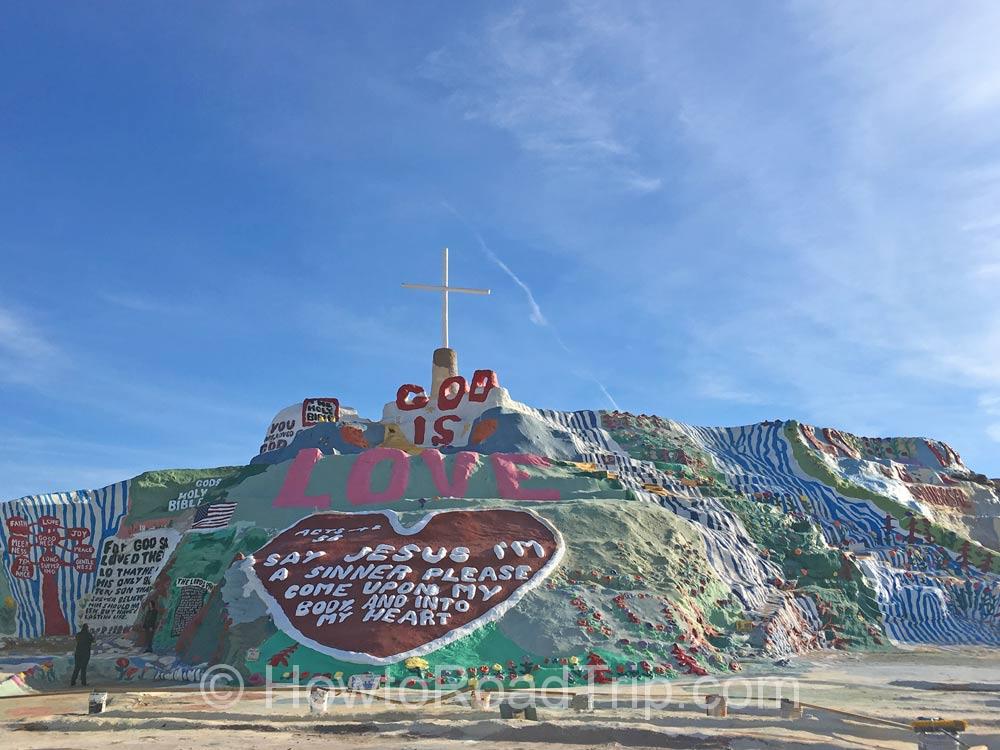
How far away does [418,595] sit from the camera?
1822cm

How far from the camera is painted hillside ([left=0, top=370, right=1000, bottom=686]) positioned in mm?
17594

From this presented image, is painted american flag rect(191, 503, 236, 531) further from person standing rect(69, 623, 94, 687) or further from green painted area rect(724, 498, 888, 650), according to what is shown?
green painted area rect(724, 498, 888, 650)

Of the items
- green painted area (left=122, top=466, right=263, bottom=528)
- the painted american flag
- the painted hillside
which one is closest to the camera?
the painted hillside

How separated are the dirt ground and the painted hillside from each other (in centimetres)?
249

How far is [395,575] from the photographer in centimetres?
1883

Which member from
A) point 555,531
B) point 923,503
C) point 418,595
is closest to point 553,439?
point 555,531

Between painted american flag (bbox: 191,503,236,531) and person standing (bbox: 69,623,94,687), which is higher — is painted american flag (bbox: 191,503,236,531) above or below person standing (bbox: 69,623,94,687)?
above

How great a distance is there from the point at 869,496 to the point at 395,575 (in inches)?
855

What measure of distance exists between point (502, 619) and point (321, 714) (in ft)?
20.5

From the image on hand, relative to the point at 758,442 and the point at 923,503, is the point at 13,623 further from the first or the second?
the point at 923,503

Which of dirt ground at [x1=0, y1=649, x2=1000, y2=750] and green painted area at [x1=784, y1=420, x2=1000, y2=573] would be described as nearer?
dirt ground at [x1=0, y1=649, x2=1000, y2=750]

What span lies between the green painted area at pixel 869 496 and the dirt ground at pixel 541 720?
55.8 feet

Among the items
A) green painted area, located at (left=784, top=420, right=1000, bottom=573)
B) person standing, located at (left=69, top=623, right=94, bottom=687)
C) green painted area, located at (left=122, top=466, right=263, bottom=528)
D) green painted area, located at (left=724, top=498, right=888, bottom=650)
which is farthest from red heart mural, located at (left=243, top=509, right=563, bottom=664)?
green painted area, located at (left=784, top=420, right=1000, bottom=573)

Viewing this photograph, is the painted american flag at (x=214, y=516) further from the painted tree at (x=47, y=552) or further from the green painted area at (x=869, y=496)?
the green painted area at (x=869, y=496)
